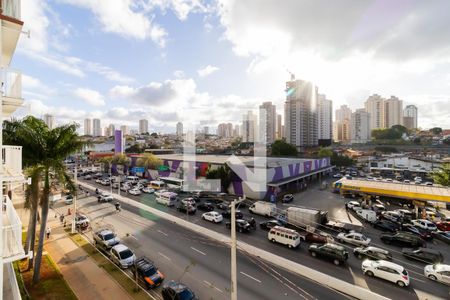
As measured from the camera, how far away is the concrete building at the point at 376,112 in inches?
5600

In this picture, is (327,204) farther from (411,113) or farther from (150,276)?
(411,113)

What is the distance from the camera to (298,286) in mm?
13375

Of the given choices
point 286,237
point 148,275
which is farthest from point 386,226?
point 148,275

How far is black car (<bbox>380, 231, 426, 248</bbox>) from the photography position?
63.1 ft

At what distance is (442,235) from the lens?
21.2 meters

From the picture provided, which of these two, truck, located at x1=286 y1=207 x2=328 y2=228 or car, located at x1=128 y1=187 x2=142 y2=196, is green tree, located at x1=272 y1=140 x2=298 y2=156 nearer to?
car, located at x1=128 y1=187 x2=142 y2=196

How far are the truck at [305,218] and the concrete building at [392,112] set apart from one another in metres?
149

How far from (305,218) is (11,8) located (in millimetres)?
23956

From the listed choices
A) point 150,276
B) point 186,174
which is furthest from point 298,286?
point 186,174

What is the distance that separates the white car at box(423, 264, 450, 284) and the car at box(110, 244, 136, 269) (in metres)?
19.0

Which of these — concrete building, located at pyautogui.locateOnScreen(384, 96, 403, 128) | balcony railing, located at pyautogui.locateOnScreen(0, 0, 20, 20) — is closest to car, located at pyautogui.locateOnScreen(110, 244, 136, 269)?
balcony railing, located at pyautogui.locateOnScreen(0, 0, 20, 20)

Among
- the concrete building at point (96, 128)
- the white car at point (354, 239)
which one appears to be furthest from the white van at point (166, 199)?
the concrete building at point (96, 128)

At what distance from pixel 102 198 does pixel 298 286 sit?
28.5 metres

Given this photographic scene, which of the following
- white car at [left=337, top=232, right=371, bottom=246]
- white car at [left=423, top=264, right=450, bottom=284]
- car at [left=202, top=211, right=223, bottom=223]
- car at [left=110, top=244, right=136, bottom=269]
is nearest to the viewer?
white car at [left=423, top=264, right=450, bottom=284]
